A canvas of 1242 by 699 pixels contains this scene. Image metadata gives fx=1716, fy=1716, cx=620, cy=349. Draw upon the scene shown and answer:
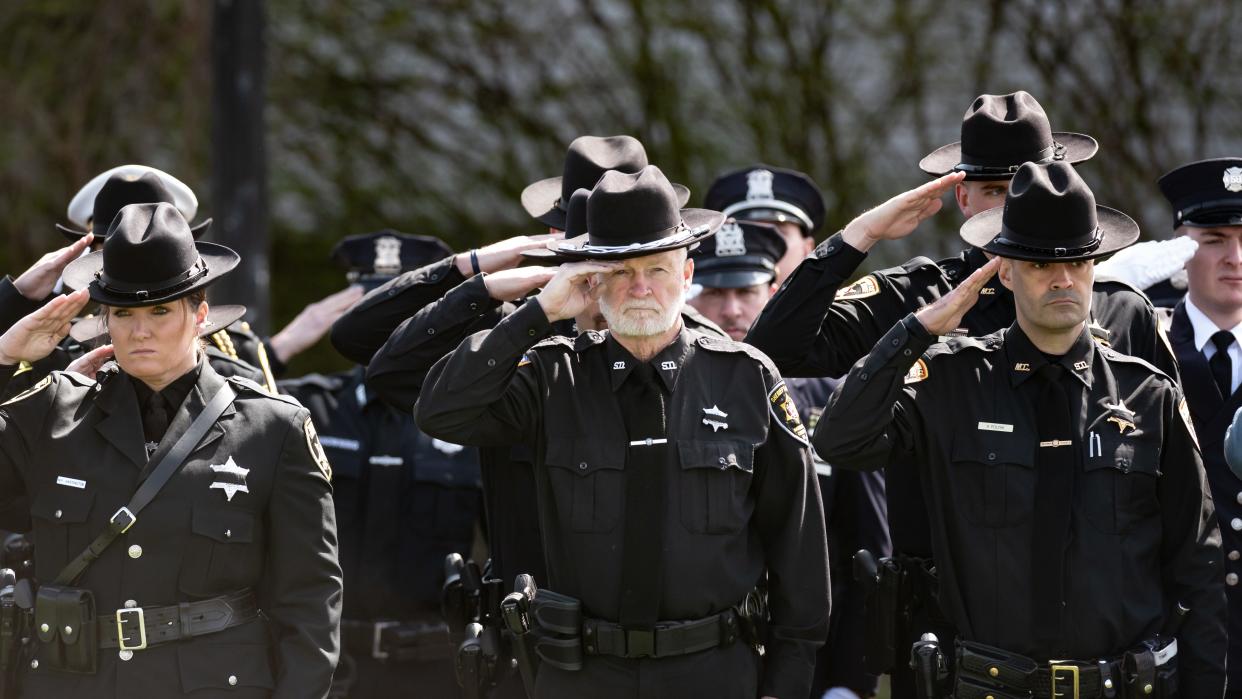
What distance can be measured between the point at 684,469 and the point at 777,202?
2.57m

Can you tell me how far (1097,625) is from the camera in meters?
4.30

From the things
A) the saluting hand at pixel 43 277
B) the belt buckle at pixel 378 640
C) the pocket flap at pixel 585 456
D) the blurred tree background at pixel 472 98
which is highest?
the blurred tree background at pixel 472 98

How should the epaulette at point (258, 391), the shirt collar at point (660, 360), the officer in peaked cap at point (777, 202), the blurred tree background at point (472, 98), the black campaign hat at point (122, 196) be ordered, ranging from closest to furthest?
the shirt collar at point (660, 360), the epaulette at point (258, 391), the black campaign hat at point (122, 196), the officer in peaked cap at point (777, 202), the blurred tree background at point (472, 98)

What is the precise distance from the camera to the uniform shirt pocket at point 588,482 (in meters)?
4.32

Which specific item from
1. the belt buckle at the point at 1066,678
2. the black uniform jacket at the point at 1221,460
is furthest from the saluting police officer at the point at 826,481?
the black uniform jacket at the point at 1221,460

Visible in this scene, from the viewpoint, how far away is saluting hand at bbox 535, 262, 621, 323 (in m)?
4.37

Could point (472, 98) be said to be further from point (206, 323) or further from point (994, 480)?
point (994, 480)

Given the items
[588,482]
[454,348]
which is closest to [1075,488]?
[588,482]

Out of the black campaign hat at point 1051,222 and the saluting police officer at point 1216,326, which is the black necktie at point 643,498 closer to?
the black campaign hat at point 1051,222

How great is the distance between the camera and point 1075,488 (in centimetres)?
437

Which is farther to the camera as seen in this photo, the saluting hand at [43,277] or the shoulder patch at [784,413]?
the saluting hand at [43,277]

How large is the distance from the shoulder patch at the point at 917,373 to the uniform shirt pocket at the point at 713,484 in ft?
1.70

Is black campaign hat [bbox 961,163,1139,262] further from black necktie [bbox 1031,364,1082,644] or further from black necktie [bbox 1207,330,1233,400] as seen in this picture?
black necktie [bbox 1207,330,1233,400]

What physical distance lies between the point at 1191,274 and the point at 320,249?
673 centimetres
